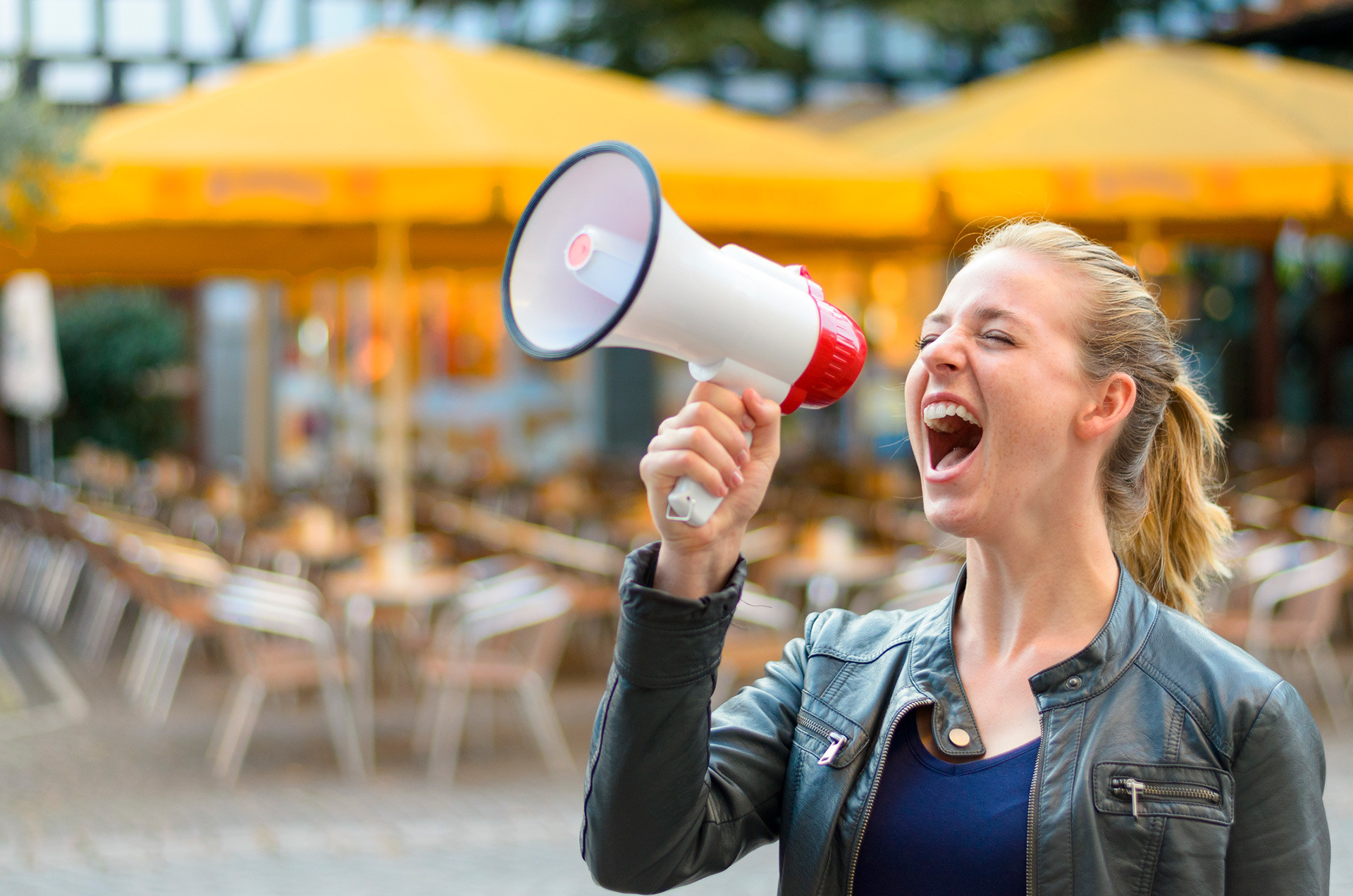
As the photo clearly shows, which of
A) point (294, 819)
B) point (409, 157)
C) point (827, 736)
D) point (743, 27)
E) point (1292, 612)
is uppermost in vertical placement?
point (827, 736)

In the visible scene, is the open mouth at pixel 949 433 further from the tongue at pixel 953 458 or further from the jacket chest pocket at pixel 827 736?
the jacket chest pocket at pixel 827 736

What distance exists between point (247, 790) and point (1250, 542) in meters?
5.23

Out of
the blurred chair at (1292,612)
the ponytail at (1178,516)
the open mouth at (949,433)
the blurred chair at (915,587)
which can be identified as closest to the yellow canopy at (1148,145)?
the blurred chair at (915,587)

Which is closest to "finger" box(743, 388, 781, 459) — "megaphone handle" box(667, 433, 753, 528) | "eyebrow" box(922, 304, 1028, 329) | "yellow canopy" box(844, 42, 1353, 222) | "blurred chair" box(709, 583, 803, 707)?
"megaphone handle" box(667, 433, 753, 528)

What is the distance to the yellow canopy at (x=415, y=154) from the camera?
608 centimetres

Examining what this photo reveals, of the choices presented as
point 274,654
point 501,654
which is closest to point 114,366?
point 274,654

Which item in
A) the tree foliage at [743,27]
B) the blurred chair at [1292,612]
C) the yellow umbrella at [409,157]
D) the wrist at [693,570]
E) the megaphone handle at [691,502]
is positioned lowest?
the blurred chair at [1292,612]

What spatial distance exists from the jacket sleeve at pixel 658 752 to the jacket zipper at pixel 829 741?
4.5 inches

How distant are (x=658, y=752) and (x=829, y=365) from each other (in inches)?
17.4

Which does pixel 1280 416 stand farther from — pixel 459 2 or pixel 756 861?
pixel 756 861

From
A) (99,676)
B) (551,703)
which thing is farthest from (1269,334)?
(99,676)

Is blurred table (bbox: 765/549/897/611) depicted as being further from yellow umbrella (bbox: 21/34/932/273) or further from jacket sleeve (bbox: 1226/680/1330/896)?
jacket sleeve (bbox: 1226/680/1330/896)

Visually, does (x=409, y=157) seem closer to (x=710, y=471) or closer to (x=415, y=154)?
(x=415, y=154)

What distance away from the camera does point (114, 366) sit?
1880 cm
